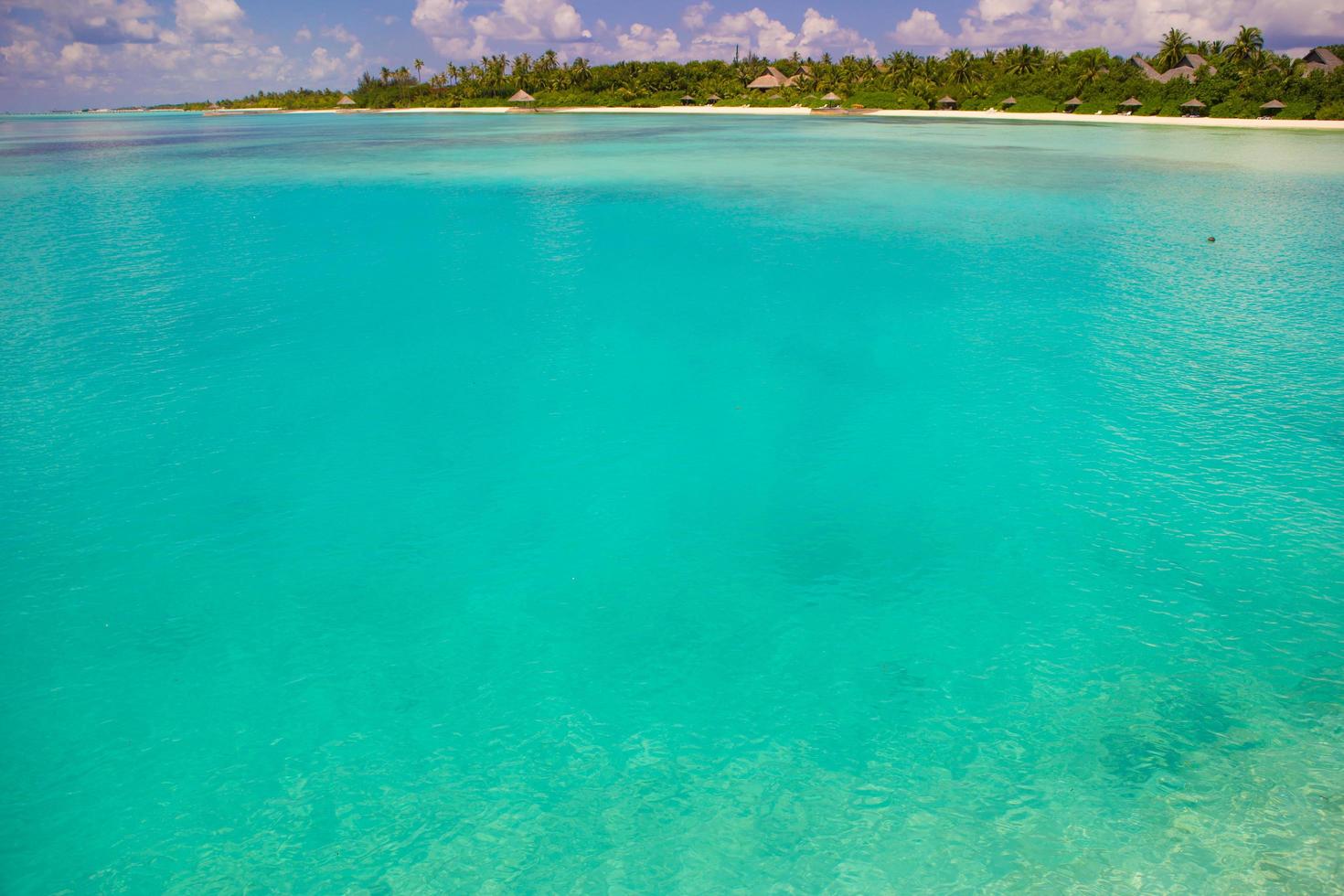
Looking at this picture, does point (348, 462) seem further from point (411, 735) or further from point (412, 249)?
point (412, 249)

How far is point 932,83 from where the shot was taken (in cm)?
12356

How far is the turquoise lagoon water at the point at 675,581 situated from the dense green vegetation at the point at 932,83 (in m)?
79.1

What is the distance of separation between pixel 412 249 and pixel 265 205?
15.8 m

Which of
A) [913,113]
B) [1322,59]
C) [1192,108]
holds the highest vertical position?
[1322,59]

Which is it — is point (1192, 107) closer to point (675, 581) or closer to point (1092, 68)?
point (1092, 68)

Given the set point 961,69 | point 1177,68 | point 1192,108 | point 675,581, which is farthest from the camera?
point 961,69

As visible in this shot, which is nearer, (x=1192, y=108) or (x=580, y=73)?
Answer: (x=1192, y=108)

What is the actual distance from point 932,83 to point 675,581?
132 meters

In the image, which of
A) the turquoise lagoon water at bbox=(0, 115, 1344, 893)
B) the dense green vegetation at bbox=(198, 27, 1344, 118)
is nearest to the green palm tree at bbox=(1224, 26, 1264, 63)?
the dense green vegetation at bbox=(198, 27, 1344, 118)

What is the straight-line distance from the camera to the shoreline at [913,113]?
8419cm

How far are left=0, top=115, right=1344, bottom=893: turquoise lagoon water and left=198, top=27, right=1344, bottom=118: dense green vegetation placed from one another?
7909cm

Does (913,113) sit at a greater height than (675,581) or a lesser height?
greater

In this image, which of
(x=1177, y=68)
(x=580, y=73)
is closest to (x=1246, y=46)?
(x=1177, y=68)

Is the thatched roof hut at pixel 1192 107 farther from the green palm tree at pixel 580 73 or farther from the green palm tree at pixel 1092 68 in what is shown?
the green palm tree at pixel 580 73
